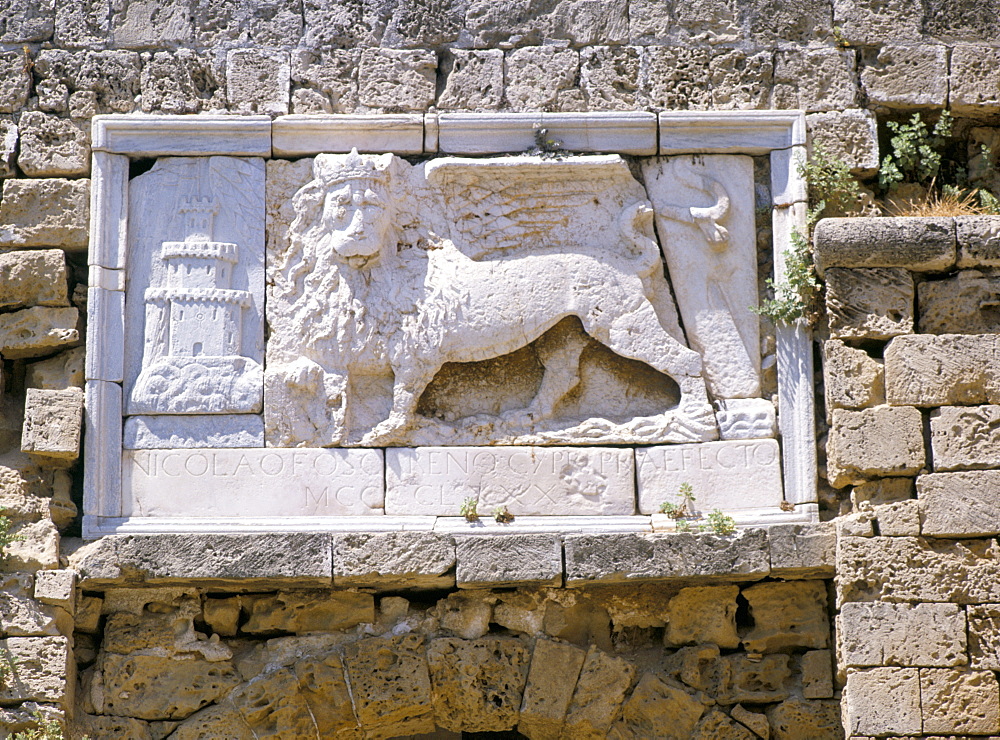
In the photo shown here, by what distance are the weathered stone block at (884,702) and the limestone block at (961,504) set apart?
69 centimetres

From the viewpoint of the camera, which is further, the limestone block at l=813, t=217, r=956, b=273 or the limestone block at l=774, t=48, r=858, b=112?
the limestone block at l=774, t=48, r=858, b=112

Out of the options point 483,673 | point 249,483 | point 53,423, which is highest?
point 53,423

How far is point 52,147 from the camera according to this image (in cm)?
686

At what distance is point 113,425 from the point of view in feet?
→ 21.5

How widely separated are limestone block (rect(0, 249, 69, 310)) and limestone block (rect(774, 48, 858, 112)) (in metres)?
3.88

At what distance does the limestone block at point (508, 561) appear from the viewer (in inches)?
245

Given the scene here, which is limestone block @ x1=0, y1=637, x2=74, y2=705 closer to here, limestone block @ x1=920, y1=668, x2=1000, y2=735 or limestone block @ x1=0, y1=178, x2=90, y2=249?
limestone block @ x1=0, y1=178, x2=90, y2=249

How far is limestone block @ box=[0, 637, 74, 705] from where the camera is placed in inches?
241

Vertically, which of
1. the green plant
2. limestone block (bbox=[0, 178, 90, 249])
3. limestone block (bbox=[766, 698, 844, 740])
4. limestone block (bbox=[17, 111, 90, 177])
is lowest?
limestone block (bbox=[766, 698, 844, 740])

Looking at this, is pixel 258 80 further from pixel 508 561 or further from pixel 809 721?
pixel 809 721

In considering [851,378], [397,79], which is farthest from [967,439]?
[397,79]

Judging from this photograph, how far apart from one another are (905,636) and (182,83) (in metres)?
4.64

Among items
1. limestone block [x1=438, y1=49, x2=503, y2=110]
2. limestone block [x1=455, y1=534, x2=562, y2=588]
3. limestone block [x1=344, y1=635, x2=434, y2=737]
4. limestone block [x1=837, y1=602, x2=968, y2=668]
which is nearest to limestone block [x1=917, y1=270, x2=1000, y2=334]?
limestone block [x1=837, y1=602, x2=968, y2=668]

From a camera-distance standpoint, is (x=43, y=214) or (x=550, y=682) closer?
(x=550, y=682)
